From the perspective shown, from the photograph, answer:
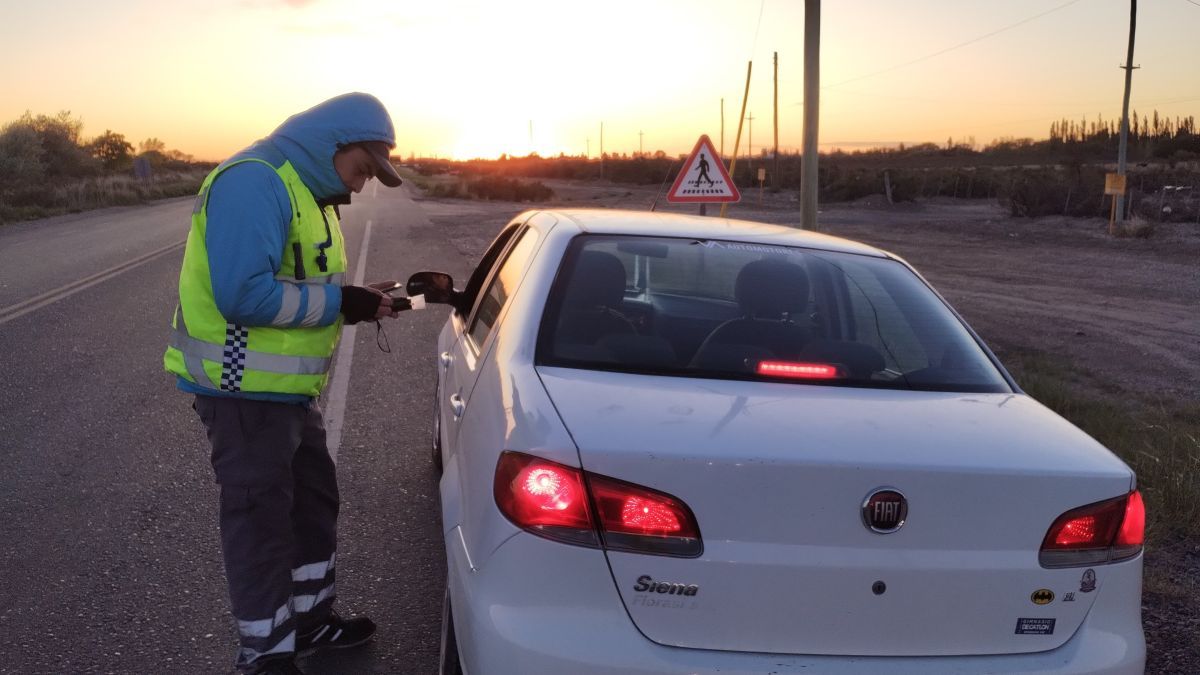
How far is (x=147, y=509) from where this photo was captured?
511 cm

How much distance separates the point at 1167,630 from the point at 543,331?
2.62 metres

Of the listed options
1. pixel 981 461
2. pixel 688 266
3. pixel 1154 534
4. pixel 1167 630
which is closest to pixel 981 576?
pixel 981 461

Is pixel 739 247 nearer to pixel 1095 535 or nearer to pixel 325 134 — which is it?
pixel 325 134

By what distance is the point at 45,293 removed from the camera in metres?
13.2

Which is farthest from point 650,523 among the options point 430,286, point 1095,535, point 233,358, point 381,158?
point 430,286

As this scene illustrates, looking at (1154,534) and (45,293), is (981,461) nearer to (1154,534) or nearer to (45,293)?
(1154,534)

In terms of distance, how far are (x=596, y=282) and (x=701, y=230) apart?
63 cm

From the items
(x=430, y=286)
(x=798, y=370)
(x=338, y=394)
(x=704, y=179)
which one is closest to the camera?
(x=798, y=370)

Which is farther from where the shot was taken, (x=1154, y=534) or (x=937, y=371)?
(x=1154, y=534)

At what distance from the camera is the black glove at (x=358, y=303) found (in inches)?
132

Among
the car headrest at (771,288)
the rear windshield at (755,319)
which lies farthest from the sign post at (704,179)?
the car headrest at (771,288)

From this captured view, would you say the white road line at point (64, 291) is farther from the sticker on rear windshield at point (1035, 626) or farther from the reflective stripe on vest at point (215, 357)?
the sticker on rear windshield at point (1035, 626)

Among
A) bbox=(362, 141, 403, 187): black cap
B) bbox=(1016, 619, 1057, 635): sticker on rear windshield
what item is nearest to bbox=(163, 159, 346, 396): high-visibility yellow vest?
bbox=(362, 141, 403, 187): black cap

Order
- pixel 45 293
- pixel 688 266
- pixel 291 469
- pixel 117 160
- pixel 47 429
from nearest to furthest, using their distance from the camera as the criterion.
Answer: pixel 291 469 < pixel 688 266 < pixel 47 429 < pixel 45 293 < pixel 117 160
